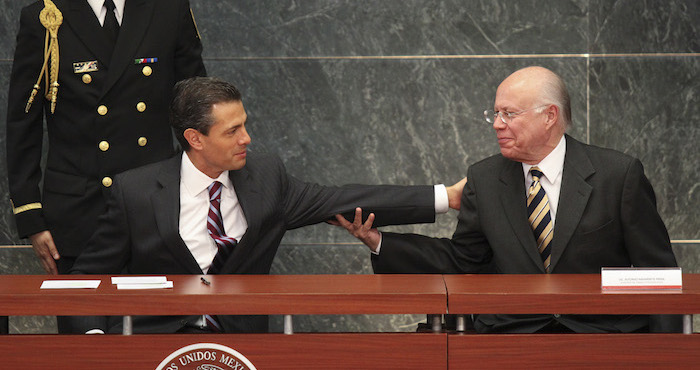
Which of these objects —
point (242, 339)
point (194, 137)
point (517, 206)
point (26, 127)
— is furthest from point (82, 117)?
point (517, 206)

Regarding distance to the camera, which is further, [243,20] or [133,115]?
[243,20]

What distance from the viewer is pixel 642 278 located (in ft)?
9.24

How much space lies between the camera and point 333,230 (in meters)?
5.18

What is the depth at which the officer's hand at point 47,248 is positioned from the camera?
399 centimetres

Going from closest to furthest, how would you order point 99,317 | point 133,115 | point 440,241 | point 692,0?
1. point 99,317
2. point 440,241
3. point 133,115
4. point 692,0

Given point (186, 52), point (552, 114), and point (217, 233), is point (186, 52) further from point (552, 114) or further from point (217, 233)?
point (552, 114)

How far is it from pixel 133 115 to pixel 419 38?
1.64 m

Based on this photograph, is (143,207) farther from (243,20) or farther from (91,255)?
(243,20)

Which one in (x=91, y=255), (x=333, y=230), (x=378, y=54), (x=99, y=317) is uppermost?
(x=378, y=54)

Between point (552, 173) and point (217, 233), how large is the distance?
1135 millimetres

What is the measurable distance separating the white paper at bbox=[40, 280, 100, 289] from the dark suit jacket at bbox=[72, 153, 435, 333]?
1.03 ft

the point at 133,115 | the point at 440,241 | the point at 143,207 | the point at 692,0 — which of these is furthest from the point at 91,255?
the point at 692,0

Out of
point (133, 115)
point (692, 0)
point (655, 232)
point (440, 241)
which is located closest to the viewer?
point (655, 232)

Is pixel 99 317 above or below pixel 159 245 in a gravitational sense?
below
